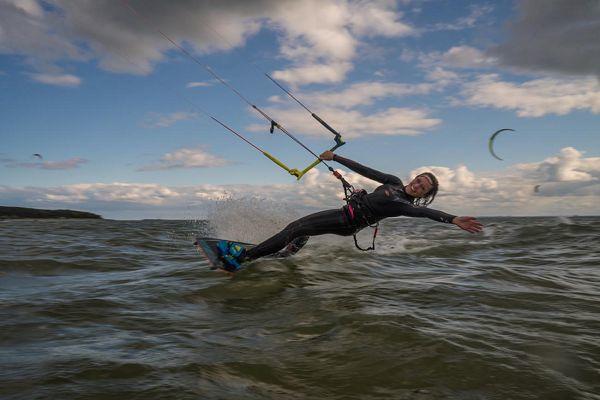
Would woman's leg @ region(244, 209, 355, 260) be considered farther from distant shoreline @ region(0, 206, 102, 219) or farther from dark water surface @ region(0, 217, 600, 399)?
distant shoreline @ region(0, 206, 102, 219)

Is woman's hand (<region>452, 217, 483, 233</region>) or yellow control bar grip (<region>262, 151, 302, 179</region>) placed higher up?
yellow control bar grip (<region>262, 151, 302, 179</region>)

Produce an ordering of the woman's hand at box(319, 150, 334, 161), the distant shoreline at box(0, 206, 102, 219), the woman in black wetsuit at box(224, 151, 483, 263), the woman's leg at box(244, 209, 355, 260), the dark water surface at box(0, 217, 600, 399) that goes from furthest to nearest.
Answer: the distant shoreline at box(0, 206, 102, 219) → the woman's hand at box(319, 150, 334, 161) → the woman's leg at box(244, 209, 355, 260) → the woman in black wetsuit at box(224, 151, 483, 263) → the dark water surface at box(0, 217, 600, 399)

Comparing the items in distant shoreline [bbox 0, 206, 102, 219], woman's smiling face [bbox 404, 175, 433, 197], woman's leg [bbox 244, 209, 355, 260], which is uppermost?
distant shoreline [bbox 0, 206, 102, 219]

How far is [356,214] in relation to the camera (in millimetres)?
7828

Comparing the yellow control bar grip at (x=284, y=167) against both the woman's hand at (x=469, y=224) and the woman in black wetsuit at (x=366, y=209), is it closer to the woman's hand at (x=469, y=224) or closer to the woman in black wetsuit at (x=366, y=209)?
the woman in black wetsuit at (x=366, y=209)

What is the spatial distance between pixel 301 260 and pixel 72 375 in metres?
6.73

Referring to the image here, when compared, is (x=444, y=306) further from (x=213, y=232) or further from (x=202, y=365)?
(x=213, y=232)

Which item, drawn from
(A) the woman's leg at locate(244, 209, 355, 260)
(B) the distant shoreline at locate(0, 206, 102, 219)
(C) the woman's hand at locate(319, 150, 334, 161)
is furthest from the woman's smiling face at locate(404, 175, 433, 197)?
(B) the distant shoreline at locate(0, 206, 102, 219)

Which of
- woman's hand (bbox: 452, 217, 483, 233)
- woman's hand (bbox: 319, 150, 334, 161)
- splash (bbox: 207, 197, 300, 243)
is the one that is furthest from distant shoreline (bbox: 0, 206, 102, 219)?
woman's hand (bbox: 452, 217, 483, 233)

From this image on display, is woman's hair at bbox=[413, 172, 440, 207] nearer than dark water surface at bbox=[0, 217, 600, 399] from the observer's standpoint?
No

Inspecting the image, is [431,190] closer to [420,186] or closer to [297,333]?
[420,186]

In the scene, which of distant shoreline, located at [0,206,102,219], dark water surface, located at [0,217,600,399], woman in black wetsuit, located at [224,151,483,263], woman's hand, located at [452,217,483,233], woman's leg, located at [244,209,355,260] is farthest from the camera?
distant shoreline, located at [0,206,102,219]

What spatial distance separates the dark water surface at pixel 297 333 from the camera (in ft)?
10.5

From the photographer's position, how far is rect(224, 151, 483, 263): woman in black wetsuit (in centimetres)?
738
